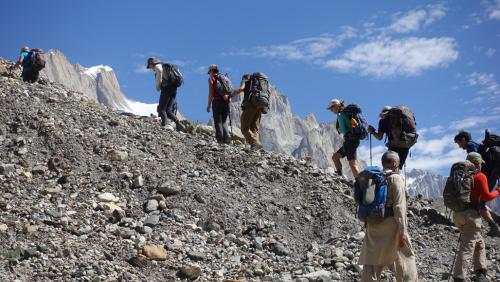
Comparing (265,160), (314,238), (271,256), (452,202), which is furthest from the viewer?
(265,160)

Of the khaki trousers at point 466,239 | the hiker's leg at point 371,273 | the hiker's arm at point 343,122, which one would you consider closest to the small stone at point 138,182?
the hiker's arm at point 343,122

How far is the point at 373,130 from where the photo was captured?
13453mm

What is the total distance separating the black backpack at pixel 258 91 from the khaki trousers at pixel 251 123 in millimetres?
266

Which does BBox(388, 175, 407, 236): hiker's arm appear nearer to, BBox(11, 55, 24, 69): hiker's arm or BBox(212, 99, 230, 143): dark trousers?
BBox(212, 99, 230, 143): dark trousers

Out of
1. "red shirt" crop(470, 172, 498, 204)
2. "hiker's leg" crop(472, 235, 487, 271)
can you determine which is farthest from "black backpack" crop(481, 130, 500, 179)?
"red shirt" crop(470, 172, 498, 204)

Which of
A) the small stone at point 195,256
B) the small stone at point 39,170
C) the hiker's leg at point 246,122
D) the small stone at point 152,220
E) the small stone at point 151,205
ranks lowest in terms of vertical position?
the small stone at point 195,256

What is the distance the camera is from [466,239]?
10.0m

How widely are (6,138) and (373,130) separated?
8.43m

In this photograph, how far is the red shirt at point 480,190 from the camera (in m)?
9.76

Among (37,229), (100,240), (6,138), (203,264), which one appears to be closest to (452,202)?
(203,264)

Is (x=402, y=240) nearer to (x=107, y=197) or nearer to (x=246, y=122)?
(x=107, y=197)

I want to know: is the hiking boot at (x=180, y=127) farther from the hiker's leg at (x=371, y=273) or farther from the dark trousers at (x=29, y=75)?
the hiker's leg at (x=371, y=273)

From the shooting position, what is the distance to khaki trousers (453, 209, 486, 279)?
9891 mm

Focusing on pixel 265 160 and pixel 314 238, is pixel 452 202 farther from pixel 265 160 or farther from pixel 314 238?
pixel 265 160
